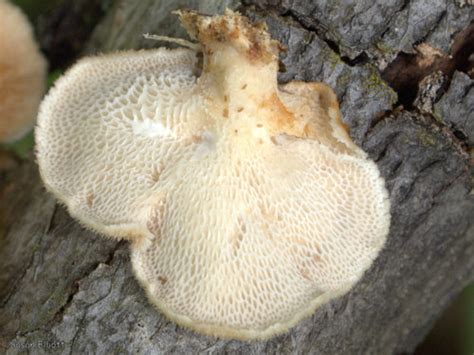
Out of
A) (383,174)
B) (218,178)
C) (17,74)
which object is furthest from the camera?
(17,74)

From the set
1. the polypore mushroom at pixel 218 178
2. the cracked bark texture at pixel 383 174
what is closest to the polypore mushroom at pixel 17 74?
the cracked bark texture at pixel 383 174

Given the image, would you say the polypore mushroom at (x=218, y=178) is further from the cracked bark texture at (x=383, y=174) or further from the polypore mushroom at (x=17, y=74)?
the polypore mushroom at (x=17, y=74)

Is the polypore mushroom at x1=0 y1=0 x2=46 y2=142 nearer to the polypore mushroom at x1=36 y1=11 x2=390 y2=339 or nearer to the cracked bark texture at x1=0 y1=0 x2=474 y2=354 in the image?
the cracked bark texture at x1=0 y1=0 x2=474 y2=354

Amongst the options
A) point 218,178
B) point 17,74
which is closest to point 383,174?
point 218,178

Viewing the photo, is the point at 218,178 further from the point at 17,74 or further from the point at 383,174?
the point at 17,74

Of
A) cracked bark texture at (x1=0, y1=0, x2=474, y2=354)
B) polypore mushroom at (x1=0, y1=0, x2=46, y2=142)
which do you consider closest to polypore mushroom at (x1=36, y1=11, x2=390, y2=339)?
cracked bark texture at (x1=0, y1=0, x2=474, y2=354)

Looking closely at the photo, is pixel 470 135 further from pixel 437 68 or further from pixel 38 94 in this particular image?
pixel 38 94
